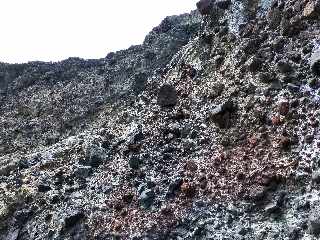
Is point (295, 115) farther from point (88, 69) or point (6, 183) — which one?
point (88, 69)

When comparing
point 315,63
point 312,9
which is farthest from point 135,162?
point 312,9

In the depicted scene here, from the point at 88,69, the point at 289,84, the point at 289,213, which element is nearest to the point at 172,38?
the point at 88,69

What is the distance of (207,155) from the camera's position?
20.9m

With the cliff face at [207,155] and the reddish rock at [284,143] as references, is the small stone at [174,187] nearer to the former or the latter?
the cliff face at [207,155]

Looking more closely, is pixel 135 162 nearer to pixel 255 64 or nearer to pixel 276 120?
pixel 255 64

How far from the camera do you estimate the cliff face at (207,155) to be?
17984 mm

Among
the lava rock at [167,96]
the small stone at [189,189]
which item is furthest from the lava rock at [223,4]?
the small stone at [189,189]

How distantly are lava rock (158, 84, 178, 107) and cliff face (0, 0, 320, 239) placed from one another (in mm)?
58

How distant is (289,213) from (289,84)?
209 inches

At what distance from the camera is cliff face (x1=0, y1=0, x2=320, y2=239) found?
59.0 feet

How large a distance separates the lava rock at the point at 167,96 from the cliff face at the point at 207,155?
0.19 ft

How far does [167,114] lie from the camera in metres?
24.6

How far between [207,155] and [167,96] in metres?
5.40

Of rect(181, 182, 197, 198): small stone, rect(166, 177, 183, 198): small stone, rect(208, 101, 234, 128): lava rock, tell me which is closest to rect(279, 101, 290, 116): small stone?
rect(208, 101, 234, 128): lava rock
